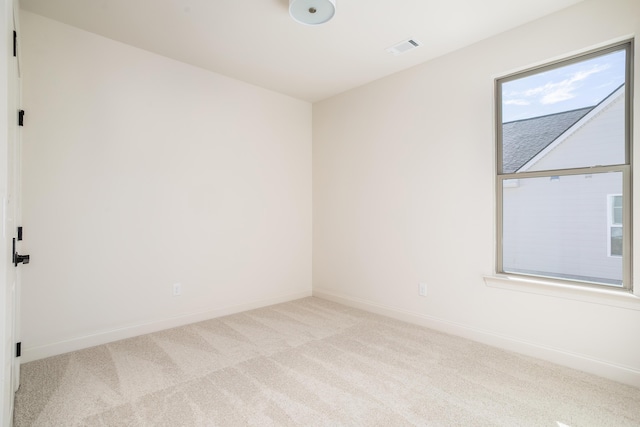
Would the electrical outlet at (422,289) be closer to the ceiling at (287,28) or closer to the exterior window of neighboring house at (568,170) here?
the exterior window of neighboring house at (568,170)

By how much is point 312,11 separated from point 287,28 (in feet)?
1.41

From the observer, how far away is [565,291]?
246 cm

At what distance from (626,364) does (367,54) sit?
3.25 meters

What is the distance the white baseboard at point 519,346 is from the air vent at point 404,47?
105 inches

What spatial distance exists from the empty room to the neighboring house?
1 cm

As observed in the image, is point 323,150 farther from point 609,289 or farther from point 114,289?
point 609,289

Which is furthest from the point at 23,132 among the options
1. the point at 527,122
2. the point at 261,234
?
the point at 527,122

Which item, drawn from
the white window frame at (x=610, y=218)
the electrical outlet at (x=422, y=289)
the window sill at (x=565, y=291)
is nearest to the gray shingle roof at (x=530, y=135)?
the white window frame at (x=610, y=218)

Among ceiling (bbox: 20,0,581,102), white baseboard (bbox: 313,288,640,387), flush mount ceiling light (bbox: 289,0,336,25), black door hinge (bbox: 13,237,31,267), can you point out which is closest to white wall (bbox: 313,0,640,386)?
white baseboard (bbox: 313,288,640,387)

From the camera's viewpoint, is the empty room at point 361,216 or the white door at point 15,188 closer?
the white door at point 15,188

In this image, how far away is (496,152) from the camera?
287 centimetres

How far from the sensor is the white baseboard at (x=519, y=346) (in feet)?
7.36

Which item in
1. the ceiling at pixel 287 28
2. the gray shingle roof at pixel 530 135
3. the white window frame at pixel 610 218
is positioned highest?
the ceiling at pixel 287 28

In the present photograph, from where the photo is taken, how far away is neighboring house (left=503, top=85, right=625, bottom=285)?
2.35 meters
